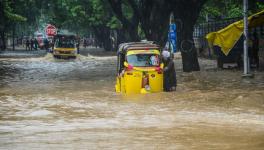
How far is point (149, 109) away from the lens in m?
14.8

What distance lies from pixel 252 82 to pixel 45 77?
10.9m

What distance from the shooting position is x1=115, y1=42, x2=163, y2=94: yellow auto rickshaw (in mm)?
18141

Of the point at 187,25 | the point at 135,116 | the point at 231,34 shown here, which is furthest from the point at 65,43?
the point at 135,116

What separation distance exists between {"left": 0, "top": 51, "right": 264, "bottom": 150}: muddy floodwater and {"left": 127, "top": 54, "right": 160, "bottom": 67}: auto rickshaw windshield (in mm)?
1144

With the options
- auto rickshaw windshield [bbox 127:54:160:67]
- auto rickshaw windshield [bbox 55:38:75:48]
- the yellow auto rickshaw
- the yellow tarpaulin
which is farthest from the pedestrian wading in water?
auto rickshaw windshield [bbox 55:38:75:48]

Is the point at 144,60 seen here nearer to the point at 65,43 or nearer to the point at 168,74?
the point at 168,74

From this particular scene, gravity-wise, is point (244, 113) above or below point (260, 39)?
below

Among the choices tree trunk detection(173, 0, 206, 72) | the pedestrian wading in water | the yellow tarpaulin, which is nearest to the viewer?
the pedestrian wading in water

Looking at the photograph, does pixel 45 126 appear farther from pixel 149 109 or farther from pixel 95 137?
pixel 149 109

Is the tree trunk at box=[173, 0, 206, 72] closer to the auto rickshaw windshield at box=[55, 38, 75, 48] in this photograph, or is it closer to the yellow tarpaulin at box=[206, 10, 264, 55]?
the yellow tarpaulin at box=[206, 10, 264, 55]

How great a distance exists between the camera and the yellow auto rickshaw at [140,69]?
59.5ft

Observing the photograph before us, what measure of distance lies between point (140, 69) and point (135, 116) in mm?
4742

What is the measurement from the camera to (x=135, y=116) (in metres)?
13.6

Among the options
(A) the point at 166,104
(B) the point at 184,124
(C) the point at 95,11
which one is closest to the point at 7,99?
(A) the point at 166,104
